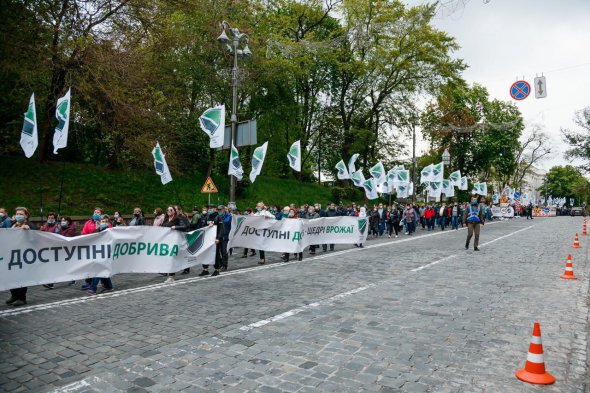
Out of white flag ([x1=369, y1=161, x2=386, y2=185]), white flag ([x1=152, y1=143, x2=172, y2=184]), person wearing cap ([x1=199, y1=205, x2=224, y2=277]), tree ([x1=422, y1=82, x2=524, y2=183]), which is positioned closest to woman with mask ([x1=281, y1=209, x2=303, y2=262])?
person wearing cap ([x1=199, y1=205, x2=224, y2=277])

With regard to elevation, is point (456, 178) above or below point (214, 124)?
below

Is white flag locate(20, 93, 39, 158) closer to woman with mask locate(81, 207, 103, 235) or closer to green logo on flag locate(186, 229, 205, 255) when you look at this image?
woman with mask locate(81, 207, 103, 235)

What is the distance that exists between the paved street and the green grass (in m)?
11.3

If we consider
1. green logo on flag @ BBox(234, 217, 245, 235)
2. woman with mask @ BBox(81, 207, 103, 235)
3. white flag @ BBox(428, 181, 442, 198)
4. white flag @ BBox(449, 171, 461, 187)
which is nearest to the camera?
woman with mask @ BBox(81, 207, 103, 235)

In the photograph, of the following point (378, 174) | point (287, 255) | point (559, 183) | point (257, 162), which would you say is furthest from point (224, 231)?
point (559, 183)

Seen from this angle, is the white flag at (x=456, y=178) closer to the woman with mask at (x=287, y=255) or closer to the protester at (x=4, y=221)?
the woman with mask at (x=287, y=255)

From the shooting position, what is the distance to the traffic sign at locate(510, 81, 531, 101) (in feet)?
45.7

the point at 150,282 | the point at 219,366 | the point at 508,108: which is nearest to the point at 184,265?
the point at 150,282

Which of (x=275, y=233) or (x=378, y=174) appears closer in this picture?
(x=275, y=233)

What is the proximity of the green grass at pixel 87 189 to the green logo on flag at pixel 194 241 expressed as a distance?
414 inches

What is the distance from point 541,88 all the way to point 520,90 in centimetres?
81

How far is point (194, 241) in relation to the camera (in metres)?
10.8

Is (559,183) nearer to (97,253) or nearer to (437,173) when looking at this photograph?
(437,173)

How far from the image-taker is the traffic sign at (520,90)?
1393 cm
